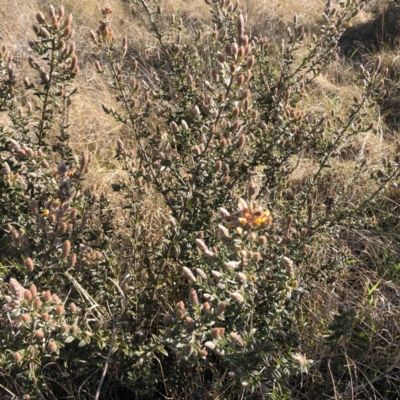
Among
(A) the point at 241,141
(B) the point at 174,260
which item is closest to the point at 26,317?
(A) the point at 241,141

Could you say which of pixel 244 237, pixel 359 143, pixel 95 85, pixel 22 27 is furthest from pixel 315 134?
pixel 22 27

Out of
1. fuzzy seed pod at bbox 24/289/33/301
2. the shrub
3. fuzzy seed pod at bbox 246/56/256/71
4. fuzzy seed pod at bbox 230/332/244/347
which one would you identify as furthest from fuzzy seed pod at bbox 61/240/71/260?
fuzzy seed pod at bbox 246/56/256/71

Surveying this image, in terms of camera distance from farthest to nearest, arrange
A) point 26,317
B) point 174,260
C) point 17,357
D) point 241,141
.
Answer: point 174,260, point 241,141, point 17,357, point 26,317

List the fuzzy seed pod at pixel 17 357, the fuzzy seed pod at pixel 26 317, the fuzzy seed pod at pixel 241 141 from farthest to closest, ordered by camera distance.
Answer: the fuzzy seed pod at pixel 241 141, the fuzzy seed pod at pixel 17 357, the fuzzy seed pod at pixel 26 317

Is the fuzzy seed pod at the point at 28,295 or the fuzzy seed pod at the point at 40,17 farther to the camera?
the fuzzy seed pod at the point at 40,17

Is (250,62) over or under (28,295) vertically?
over

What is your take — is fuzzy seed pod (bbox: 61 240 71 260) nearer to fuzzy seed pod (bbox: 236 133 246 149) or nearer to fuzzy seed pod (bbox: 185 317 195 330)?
fuzzy seed pod (bbox: 185 317 195 330)

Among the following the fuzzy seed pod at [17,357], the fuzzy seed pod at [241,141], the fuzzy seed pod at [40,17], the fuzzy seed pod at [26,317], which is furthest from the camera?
the fuzzy seed pod at [40,17]

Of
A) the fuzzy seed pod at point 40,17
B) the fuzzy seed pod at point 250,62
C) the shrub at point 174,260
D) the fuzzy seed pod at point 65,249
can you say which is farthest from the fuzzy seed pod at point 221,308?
the fuzzy seed pod at point 40,17

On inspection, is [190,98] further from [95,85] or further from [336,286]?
[95,85]

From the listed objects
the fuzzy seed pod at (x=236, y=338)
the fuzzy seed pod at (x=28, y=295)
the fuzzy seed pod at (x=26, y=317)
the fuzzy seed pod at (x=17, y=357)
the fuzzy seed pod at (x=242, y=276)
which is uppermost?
the fuzzy seed pod at (x=242, y=276)

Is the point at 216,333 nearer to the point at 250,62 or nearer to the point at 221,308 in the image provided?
the point at 221,308

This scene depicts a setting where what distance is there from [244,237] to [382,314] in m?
1.28

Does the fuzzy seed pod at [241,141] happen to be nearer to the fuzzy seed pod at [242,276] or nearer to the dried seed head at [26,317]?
the fuzzy seed pod at [242,276]
